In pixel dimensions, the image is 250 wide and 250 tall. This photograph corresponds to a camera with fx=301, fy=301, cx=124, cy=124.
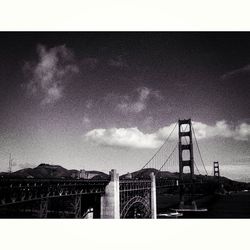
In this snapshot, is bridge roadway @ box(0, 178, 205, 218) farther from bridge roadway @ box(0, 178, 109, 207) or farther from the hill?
the hill

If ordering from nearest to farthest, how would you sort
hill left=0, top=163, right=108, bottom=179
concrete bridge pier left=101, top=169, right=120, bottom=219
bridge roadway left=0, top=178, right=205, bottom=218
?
bridge roadway left=0, top=178, right=205, bottom=218 → hill left=0, top=163, right=108, bottom=179 → concrete bridge pier left=101, top=169, right=120, bottom=219

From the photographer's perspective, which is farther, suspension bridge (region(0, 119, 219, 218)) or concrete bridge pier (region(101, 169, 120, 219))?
concrete bridge pier (region(101, 169, 120, 219))

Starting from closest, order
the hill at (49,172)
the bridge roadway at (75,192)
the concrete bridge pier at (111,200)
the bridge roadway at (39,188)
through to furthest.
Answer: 1. the bridge roadway at (39,188)
2. the bridge roadway at (75,192)
3. the hill at (49,172)
4. the concrete bridge pier at (111,200)

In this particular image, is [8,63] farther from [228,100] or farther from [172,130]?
[228,100]

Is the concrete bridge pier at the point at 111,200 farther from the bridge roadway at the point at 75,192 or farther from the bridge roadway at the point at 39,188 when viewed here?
the bridge roadway at the point at 39,188

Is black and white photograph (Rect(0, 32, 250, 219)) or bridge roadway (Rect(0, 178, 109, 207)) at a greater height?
black and white photograph (Rect(0, 32, 250, 219))

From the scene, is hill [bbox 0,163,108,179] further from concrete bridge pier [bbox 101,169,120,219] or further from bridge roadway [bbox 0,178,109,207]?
concrete bridge pier [bbox 101,169,120,219]

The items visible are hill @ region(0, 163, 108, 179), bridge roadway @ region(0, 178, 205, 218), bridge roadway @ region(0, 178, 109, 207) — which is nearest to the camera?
bridge roadway @ region(0, 178, 109, 207)
